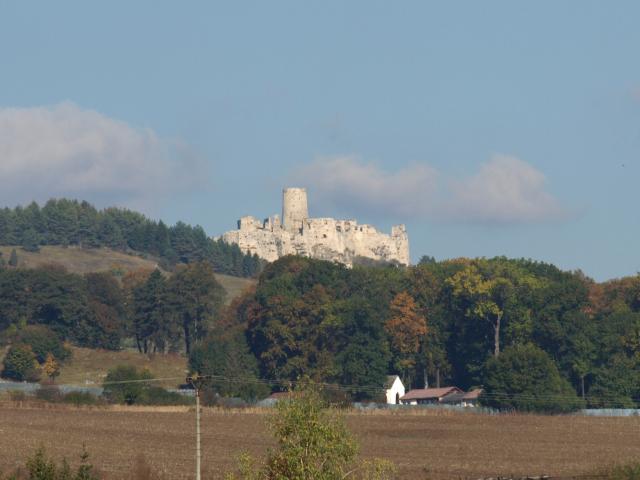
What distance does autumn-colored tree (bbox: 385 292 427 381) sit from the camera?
126m

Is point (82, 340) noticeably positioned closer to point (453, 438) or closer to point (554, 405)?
point (554, 405)

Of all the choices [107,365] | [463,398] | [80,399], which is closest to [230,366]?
[107,365]

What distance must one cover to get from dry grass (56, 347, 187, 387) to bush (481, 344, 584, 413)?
31265mm

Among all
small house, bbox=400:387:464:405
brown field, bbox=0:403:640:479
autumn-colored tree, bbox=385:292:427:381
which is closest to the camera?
brown field, bbox=0:403:640:479

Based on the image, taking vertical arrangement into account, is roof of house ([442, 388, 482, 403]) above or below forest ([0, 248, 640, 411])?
below

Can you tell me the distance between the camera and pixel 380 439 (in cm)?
8038

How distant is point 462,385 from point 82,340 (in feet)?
135

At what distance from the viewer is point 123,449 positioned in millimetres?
69250

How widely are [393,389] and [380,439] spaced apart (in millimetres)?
43697

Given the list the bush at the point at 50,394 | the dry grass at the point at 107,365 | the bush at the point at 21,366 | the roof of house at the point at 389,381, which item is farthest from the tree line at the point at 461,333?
the bush at the point at 50,394

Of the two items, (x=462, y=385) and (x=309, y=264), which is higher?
(x=309, y=264)

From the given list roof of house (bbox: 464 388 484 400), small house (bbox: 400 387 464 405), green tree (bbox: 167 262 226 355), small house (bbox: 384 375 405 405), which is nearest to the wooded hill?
green tree (bbox: 167 262 226 355)

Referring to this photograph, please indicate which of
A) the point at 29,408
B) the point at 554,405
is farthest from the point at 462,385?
the point at 29,408

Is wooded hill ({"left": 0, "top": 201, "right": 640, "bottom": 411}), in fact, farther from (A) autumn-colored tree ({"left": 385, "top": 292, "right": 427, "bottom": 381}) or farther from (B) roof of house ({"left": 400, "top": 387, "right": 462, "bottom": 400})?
(B) roof of house ({"left": 400, "top": 387, "right": 462, "bottom": 400})
